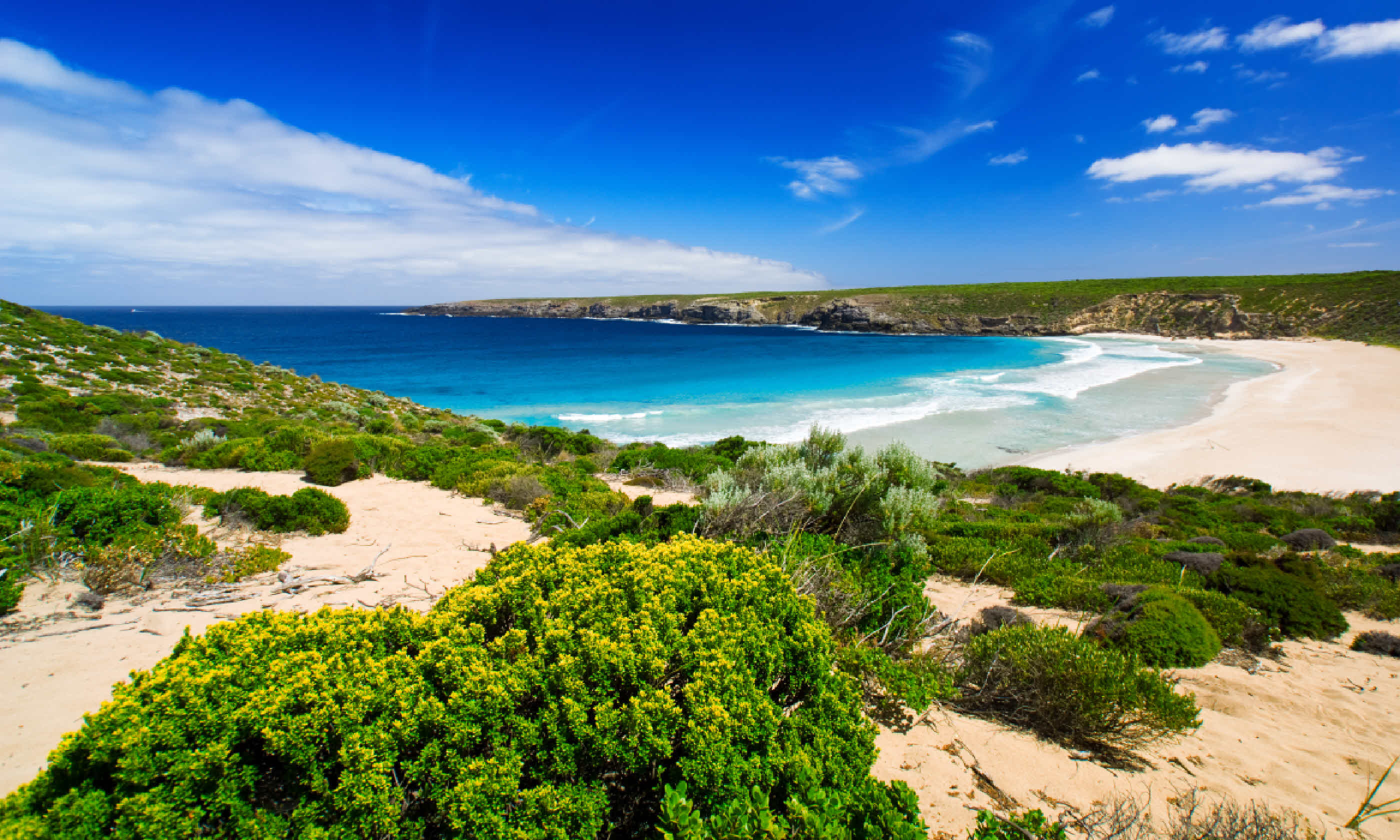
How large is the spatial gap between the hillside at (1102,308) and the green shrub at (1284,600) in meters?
72.1

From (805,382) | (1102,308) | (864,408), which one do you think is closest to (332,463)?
(864,408)

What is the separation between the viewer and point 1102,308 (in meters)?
83.5

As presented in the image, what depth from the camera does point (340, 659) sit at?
242 cm

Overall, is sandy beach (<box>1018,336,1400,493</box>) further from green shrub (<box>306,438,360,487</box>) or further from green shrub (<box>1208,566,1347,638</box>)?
green shrub (<box>306,438,360,487</box>)

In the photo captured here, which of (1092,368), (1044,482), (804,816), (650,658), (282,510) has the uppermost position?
(650,658)

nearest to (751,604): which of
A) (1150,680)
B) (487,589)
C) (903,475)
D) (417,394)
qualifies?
(487,589)

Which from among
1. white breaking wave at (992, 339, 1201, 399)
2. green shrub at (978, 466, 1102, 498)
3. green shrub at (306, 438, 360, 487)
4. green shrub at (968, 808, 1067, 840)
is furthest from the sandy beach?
green shrub at (306, 438, 360, 487)

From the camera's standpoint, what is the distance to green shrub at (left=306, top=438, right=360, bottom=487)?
368 inches

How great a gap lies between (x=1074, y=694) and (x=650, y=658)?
10.7ft

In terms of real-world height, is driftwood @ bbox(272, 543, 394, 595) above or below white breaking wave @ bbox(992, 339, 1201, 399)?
above

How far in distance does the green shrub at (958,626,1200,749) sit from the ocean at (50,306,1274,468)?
51.2ft

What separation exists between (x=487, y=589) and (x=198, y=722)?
122cm

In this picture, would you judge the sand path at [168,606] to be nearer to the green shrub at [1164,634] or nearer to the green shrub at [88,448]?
the green shrub at [88,448]

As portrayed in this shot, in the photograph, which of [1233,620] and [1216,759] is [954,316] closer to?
[1233,620]
